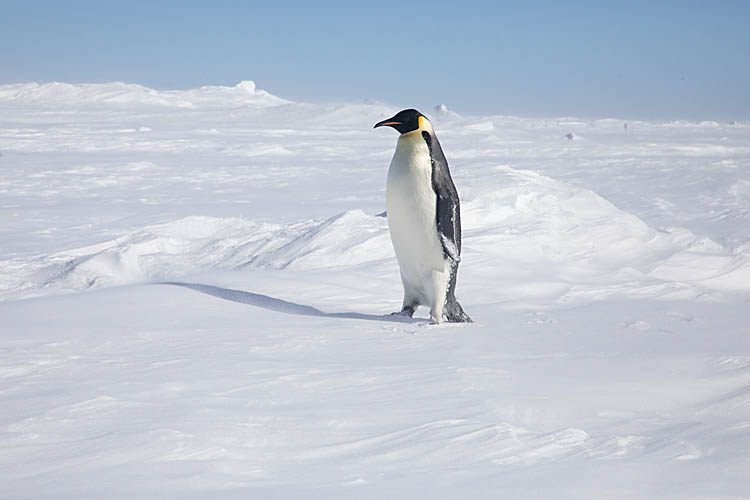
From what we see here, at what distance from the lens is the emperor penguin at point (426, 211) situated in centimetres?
405

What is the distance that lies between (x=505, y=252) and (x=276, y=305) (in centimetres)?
310

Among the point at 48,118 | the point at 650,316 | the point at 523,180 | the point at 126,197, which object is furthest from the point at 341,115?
the point at 650,316

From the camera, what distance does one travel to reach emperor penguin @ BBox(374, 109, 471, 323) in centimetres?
405

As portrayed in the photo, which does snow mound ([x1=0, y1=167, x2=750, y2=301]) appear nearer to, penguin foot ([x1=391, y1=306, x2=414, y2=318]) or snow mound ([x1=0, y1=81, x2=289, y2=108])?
penguin foot ([x1=391, y1=306, x2=414, y2=318])

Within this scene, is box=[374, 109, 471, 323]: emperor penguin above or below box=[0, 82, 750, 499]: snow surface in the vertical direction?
above

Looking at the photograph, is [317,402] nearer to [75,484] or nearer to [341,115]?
[75,484]

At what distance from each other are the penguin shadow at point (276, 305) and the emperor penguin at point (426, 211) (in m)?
0.24

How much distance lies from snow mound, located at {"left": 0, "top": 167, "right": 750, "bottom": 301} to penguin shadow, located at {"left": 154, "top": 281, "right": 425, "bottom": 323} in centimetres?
135

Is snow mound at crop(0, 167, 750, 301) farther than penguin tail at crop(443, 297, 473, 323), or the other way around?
snow mound at crop(0, 167, 750, 301)

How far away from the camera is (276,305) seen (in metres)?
4.37

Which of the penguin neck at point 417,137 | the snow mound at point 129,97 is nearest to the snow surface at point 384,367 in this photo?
the penguin neck at point 417,137

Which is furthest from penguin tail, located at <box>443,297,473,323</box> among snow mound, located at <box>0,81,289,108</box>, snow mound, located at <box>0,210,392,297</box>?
snow mound, located at <box>0,81,289,108</box>

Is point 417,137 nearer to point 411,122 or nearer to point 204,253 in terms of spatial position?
point 411,122

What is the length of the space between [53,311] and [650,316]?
339cm
